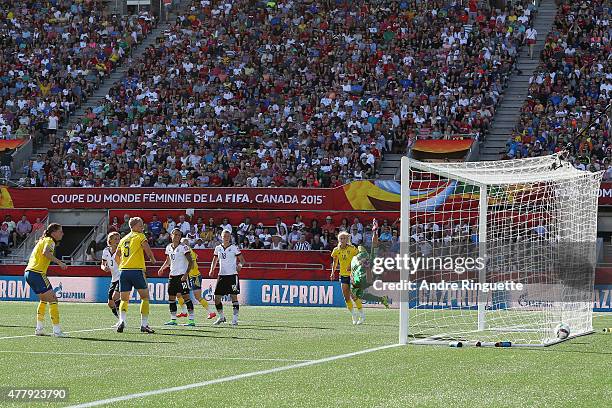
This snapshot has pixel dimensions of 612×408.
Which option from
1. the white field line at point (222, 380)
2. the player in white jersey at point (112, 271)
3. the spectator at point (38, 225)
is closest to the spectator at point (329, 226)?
the spectator at point (38, 225)

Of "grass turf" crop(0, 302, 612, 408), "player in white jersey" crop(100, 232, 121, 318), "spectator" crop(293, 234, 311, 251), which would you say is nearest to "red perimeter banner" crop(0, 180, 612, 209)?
"spectator" crop(293, 234, 311, 251)

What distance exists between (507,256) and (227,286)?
627 centimetres

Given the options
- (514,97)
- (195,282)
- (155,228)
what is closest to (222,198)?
(155,228)

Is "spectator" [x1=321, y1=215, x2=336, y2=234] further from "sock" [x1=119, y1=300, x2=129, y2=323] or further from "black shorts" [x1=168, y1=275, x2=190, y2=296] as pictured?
"sock" [x1=119, y1=300, x2=129, y2=323]

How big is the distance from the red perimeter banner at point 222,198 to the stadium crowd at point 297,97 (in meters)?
1.10

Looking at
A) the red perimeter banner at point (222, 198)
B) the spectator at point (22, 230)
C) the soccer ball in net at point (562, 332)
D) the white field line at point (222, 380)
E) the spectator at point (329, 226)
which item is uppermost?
the red perimeter banner at point (222, 198)

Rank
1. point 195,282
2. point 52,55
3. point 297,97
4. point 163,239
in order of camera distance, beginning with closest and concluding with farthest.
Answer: point 195,282 → point 163,239 → point 297,97 → point 52,55

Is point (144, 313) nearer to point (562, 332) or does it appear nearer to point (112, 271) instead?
point (112, 271)

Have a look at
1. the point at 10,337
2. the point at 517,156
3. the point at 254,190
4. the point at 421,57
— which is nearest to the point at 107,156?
the point at 254,190

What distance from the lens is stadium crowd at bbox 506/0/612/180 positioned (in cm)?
3603

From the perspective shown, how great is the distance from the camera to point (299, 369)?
13477 mm

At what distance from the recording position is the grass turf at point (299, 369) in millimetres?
10820

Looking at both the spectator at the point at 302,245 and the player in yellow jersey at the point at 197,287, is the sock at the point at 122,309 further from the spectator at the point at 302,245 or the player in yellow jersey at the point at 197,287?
the spectator at the point at 302,245

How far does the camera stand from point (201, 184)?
128 ft
